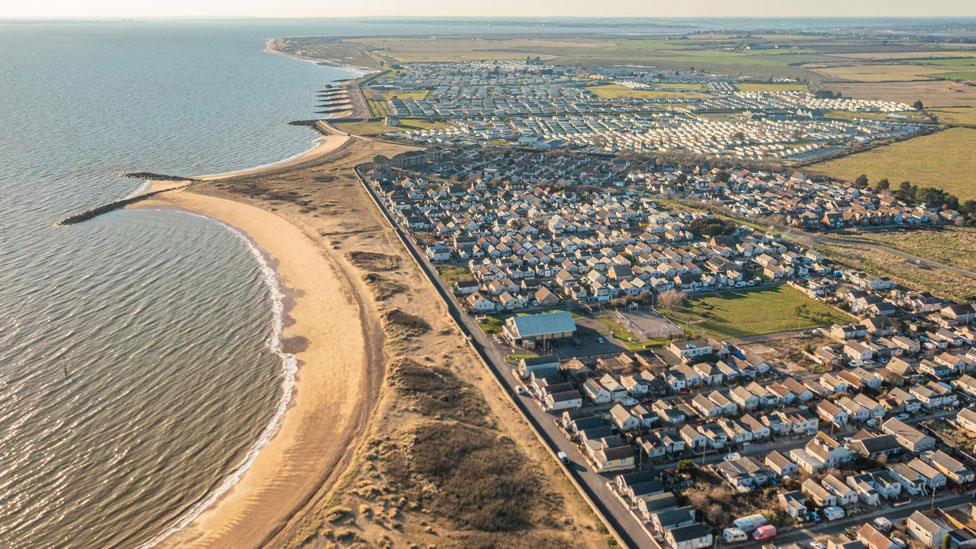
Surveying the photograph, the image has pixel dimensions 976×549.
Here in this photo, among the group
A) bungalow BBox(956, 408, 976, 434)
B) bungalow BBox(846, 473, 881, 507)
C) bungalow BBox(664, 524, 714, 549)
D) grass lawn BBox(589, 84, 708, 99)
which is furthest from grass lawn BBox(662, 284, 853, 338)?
grass lawn BBox(589, 84, 708, 99)

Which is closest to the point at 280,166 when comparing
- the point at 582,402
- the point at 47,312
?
the point at 47,312

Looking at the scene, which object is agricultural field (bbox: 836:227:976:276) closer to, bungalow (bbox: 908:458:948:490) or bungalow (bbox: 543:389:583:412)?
bungalow (bbox: 908:458:948:490)

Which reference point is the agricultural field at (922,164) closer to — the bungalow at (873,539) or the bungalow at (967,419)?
the bungalow at (967,419)

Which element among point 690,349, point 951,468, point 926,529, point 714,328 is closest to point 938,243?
point 714,328

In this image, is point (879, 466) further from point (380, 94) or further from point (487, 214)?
point (380, 94)

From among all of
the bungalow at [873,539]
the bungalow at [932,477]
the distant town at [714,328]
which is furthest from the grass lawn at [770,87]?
the bungalow at [873,539]
